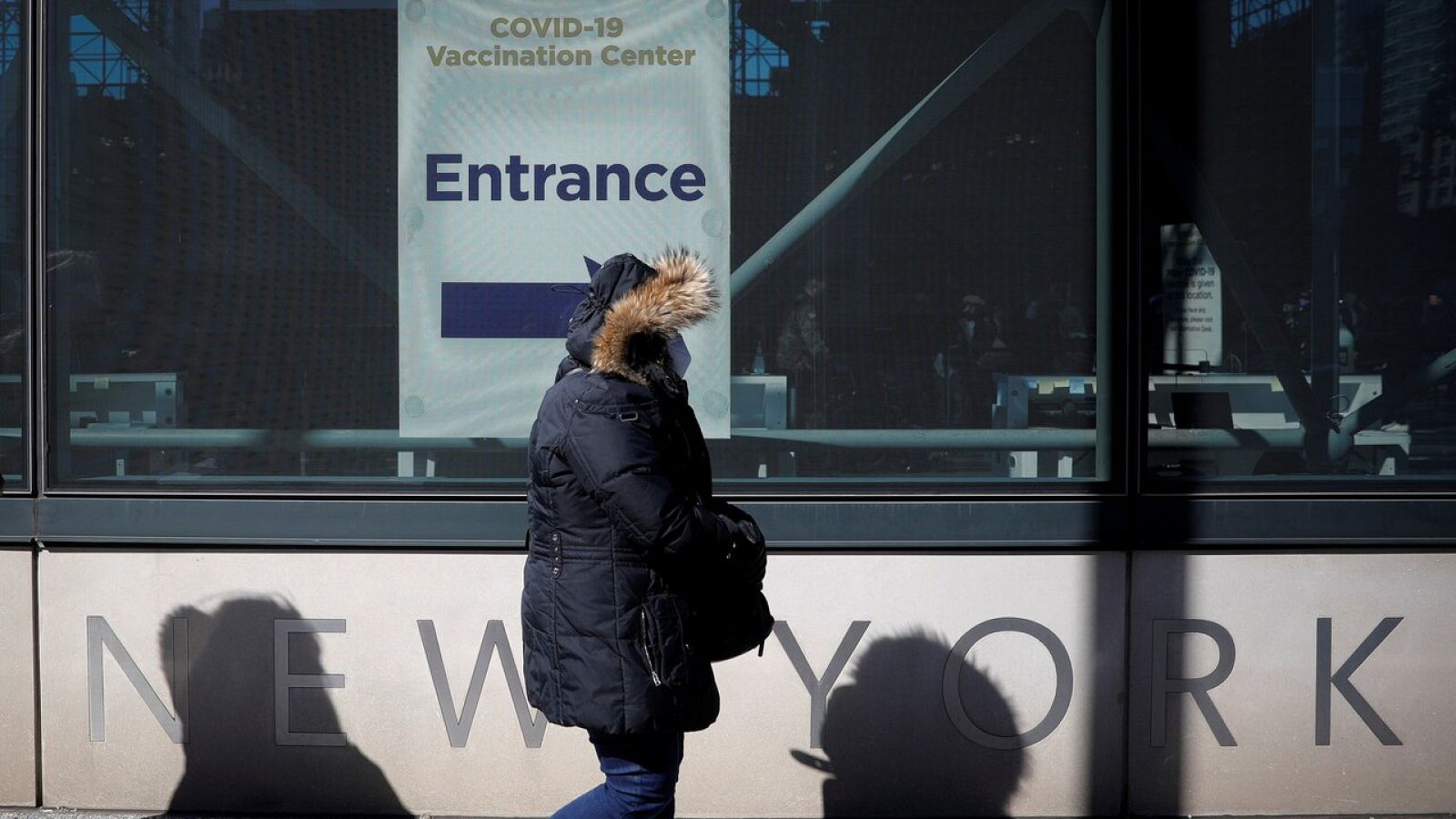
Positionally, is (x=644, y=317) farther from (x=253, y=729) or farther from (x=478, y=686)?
(x=253, y=729)

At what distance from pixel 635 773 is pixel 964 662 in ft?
5.72

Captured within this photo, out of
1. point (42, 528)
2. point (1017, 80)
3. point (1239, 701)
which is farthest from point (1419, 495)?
point (42, 528)

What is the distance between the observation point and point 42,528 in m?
4.74

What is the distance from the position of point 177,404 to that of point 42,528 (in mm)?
622

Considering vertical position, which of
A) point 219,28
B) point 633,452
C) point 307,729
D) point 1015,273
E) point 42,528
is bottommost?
point 307,729

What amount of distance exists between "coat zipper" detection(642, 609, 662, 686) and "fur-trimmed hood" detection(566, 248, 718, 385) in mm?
596

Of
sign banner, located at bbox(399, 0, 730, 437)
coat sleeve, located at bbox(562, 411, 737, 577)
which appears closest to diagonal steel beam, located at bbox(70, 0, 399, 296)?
sign banner, located at bbox(399, 0, 730, 437)

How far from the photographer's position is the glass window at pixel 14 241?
4.81 metres

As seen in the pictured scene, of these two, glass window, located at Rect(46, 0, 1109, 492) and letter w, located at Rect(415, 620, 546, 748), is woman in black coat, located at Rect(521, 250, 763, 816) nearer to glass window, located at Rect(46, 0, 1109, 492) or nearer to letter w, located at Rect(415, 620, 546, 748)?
letter w, located at Rect(415, 620, 546, 748)

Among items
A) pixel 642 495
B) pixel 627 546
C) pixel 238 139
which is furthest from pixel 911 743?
pixel 238 139

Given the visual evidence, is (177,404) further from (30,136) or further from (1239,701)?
(1239,701)

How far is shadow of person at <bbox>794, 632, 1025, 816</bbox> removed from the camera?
4.70 metres

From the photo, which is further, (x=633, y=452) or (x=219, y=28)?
(x=219, y=28)

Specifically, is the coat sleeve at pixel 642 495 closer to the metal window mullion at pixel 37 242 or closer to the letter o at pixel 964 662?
the letter o at pixel 964 662
